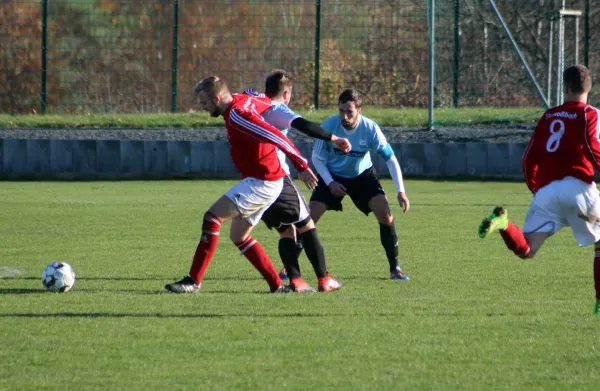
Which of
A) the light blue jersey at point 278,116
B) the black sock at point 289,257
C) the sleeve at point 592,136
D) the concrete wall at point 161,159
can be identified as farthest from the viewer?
the concrete wall at point 161,159

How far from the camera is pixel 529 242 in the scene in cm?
756

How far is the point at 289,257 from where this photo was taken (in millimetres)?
8930

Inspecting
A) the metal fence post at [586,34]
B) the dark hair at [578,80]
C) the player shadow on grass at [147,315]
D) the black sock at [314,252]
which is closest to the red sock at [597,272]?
the dark hair at [578,80]

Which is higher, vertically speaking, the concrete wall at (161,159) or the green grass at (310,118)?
the green grass at (310,118)

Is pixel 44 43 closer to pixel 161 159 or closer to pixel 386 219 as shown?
pixel 161 159

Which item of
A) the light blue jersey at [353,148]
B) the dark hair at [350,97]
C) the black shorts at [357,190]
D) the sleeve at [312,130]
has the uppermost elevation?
the dark hair at [350,97]

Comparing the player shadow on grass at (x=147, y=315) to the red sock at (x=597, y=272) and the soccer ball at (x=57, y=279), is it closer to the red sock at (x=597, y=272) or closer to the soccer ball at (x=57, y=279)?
the soccer ball at (x=57, y=279)

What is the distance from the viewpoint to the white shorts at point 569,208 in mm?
7391

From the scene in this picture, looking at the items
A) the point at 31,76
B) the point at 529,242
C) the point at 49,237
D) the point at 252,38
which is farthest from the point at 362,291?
the point at 31,76

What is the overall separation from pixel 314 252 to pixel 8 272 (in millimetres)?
2938

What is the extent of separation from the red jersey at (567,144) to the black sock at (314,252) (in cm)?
207

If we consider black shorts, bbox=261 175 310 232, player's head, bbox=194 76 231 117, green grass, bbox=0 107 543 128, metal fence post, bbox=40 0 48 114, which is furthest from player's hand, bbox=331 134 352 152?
metal fence post, bbox=40 0 48 114

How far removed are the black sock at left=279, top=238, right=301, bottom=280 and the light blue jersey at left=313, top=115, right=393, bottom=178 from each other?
1.33m

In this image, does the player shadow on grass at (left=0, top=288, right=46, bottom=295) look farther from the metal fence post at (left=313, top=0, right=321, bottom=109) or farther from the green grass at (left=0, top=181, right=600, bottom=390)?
the metal fence post at (left=313, top=0, right=321, bottom=109)
